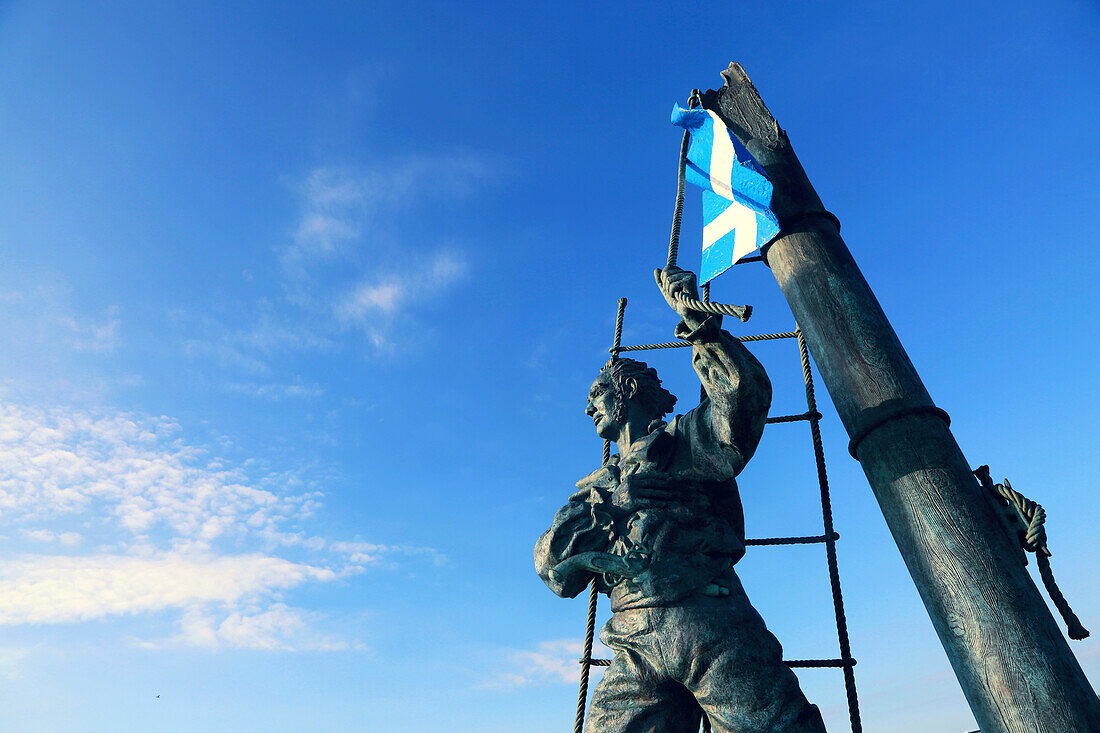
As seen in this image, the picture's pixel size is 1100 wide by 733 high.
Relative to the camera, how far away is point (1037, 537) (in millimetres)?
2980

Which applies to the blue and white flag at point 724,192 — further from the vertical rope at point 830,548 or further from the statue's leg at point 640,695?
the statue's leg at point 640,695

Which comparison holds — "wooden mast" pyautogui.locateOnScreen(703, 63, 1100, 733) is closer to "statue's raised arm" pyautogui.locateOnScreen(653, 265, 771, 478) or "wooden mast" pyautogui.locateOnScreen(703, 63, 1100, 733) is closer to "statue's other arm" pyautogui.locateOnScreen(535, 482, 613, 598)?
"statue's raised arm" pyautogui.locateOnScreen(653, 265, 771, 478)

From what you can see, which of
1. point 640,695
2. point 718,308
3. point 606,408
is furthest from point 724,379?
point 640,695

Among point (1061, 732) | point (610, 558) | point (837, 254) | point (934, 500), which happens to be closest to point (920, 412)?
point (934, 500)

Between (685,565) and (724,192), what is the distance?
2.34m

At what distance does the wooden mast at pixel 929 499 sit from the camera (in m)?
2.73

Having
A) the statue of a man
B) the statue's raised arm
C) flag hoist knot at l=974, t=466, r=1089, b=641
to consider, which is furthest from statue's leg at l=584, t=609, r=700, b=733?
flag hoist knot at l=974, t=466, r=1089, b=641

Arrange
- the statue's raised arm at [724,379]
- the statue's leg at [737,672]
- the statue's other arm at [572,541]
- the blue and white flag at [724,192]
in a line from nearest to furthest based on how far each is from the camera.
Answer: the statue's leg at [737,672] → the statue's raised arm at [724,379] → the statue's other arm at [572,541] → the blue and white flag at [724,192]

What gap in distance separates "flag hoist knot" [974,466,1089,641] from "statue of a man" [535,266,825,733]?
108cm

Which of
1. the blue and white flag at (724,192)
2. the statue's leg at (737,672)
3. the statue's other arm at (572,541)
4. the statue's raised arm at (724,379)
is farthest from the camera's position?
the blue and white flag at (724,192)

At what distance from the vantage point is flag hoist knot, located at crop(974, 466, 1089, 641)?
2971 mm

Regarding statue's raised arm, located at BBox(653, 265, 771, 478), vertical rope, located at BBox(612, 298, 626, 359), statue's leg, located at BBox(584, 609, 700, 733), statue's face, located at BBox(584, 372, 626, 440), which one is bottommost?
statue's leg, located at BBox(584, 609, 700, 733)

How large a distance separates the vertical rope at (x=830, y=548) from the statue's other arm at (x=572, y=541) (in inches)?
57.5

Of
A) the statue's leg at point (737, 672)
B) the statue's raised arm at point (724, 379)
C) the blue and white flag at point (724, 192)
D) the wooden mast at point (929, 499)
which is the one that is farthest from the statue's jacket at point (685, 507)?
the blue and white flag at point (724, 192)
